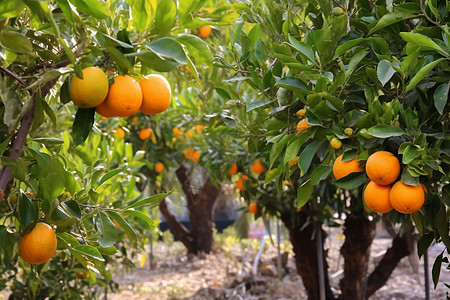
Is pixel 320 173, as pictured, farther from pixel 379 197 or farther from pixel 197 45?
pixel 197 45

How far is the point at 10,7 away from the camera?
31.2 inches

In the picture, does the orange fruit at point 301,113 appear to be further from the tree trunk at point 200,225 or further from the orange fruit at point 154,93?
the tree trunk at point 200,225

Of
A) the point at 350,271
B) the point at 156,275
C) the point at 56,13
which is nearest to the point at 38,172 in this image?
the point at 56,13

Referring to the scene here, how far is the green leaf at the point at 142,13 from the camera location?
3.17 feet

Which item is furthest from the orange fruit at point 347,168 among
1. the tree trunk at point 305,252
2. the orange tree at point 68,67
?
the tree trunk at point 305,252

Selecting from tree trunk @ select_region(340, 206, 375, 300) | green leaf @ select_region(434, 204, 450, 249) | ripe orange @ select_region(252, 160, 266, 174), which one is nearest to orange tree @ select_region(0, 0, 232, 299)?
green leaf @ select_region(434, 204, 450, 249)

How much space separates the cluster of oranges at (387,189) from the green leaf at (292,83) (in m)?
0.21

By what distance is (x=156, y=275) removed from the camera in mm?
6418

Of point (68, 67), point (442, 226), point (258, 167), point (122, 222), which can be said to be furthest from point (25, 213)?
point (258, 167)

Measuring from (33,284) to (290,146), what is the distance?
188 centimetres

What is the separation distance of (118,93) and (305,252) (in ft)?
8.97

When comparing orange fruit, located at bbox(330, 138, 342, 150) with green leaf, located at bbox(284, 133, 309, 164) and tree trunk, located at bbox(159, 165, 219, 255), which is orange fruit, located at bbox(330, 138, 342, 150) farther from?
tree trunk, located at bbox(159, 165, 219, 255)

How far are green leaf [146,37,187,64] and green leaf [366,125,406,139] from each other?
0.40m

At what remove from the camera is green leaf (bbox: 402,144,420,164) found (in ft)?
3.36
